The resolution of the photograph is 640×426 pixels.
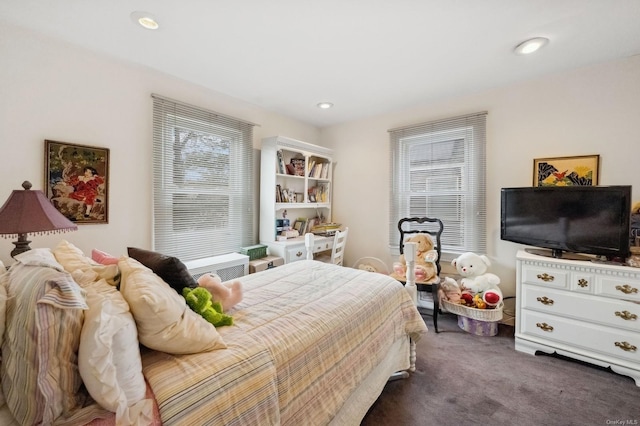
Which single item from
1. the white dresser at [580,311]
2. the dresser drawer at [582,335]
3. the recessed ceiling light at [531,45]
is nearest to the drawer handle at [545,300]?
the white dresser at [580,311]

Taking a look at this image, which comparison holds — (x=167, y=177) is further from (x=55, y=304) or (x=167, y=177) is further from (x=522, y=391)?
(x=522, y=391)

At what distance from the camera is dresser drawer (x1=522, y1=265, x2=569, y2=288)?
2.11 m

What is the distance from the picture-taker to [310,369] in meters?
1.17

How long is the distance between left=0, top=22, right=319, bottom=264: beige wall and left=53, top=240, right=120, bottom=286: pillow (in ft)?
3.08

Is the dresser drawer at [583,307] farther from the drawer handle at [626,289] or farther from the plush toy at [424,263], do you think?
the plush toy at [424,263]

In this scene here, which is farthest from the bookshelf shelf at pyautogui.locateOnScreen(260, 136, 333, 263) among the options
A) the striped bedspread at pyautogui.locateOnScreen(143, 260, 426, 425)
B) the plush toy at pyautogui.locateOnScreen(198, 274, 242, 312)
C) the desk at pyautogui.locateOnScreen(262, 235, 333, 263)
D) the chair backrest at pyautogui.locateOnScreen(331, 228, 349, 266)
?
the plush toy at pyautogui.locateOnScreen(198, 274, 242, 312)

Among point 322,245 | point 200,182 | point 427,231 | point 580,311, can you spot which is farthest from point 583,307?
point 200,182

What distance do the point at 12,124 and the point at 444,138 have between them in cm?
375

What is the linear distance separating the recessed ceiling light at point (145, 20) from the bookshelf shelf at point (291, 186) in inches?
60.0

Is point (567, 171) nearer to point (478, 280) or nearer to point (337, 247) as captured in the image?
point (478, 280)

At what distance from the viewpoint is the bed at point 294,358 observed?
0.85 m

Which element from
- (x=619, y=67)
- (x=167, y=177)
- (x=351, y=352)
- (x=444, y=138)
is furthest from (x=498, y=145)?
(x=167, y=177)

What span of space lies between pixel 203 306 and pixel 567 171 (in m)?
3.15

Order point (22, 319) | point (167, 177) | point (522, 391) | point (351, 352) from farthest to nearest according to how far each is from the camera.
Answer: point (167, 177) < point (522, 391) < point (351, 352) < point (22, 319)
